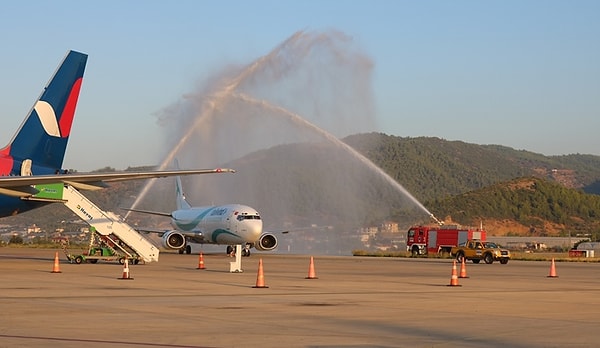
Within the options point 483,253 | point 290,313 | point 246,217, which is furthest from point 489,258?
point 290,313

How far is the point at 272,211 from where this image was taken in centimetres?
10775

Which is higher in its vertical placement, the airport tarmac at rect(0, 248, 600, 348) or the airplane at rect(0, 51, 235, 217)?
the airplane at rect(0, 51, 235, 217)

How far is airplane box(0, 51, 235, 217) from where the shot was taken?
1773 inches

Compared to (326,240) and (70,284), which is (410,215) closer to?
(326,240)

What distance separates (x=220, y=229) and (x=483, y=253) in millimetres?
19379

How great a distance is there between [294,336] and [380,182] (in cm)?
11444

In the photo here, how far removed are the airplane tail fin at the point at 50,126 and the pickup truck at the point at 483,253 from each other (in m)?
28.2

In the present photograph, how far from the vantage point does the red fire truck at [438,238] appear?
80500mm

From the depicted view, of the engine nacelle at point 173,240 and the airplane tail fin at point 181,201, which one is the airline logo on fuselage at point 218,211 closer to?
the engine nacelle at point 173,240

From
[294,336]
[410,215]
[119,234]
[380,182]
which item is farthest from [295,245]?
[294,336]

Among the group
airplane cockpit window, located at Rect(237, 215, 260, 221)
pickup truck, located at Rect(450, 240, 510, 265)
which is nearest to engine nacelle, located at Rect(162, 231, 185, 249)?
airplane cockpit window, located at Rect(237, 215, 260, 221)

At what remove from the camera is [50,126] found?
4650 centimetres

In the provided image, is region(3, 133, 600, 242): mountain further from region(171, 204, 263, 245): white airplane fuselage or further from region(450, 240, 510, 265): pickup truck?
region(450, 240, 510, 265): pickup truck

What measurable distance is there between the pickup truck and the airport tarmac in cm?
2724
